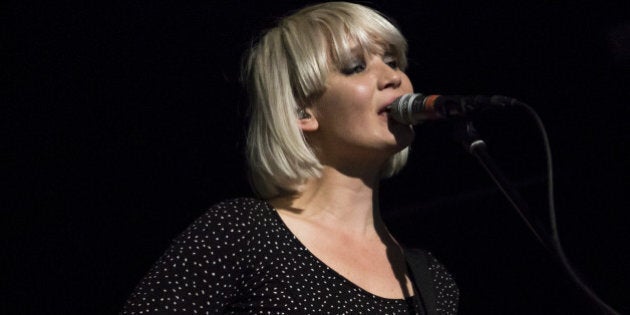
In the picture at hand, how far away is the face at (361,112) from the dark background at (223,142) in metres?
0.51

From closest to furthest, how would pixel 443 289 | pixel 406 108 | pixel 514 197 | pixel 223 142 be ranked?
1. pixel 514 197
2. pixel 406 108
3. pixel 443 289
4. pixel 223 142

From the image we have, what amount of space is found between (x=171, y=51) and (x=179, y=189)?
1.64 ft

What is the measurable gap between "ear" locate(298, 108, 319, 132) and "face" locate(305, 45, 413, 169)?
1 centimetres

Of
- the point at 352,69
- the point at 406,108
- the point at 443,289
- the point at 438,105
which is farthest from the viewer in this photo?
the point at 443,289

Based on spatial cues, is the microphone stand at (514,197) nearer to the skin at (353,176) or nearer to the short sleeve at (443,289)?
the skin at (353,176)

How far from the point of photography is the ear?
227 cm

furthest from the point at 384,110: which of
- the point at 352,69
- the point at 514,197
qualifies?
the point at 514,197

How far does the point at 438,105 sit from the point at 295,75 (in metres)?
0.71

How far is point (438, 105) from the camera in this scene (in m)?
1.66

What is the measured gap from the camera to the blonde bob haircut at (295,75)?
2.24 metres

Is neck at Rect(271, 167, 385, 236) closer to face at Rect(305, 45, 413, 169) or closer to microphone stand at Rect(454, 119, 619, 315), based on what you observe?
face at Rect(305, 45, 413, 169)

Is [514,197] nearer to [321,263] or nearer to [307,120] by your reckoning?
[321,263]

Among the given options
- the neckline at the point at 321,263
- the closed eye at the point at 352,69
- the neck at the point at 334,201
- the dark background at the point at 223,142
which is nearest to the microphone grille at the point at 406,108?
the closed eye at the point at 352,69

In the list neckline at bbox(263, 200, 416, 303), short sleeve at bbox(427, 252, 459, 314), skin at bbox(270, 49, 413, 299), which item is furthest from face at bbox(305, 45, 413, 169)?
short sleeve at bbox(427, 252, 459, 314)
